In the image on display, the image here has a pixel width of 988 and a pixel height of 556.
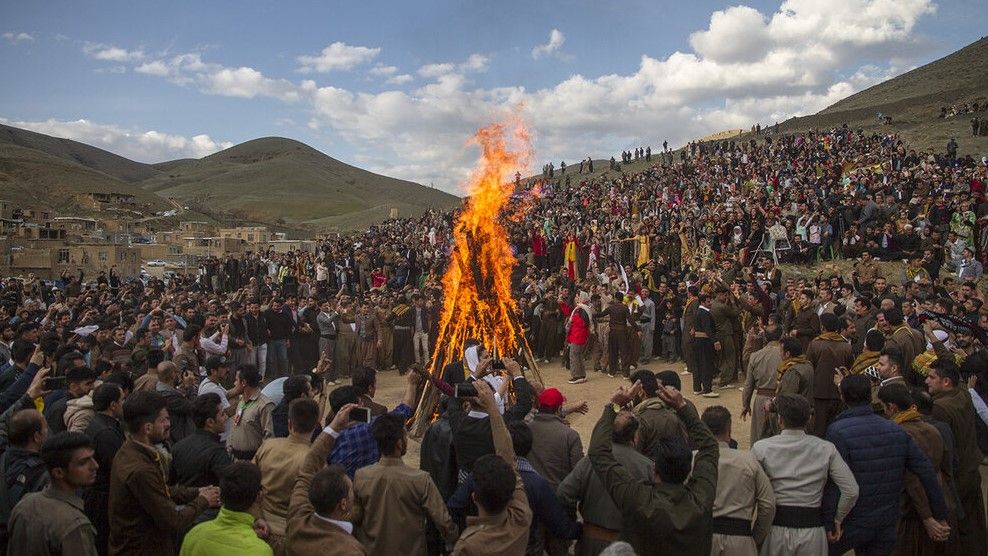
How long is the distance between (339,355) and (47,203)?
263 ft

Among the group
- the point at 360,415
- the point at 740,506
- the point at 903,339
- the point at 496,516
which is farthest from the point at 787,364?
the point at 496,516

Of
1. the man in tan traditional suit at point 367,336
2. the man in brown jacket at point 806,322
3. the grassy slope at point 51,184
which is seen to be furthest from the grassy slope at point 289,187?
the man in brown jacket at point 806,322

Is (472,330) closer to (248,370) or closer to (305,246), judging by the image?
(248,370)

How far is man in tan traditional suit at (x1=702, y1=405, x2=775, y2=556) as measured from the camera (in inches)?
169

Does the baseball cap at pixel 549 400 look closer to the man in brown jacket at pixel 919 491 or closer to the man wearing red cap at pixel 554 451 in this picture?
the man wearing red cap at pixel 554 451

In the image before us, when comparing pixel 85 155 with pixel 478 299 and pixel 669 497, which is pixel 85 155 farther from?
pixel 669 497

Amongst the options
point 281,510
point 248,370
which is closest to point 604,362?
point 248,370

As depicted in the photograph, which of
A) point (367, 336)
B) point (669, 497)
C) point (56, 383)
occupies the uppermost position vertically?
point (56, 383)

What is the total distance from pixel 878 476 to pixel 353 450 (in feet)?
13.0

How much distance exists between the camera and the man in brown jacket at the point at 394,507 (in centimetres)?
426

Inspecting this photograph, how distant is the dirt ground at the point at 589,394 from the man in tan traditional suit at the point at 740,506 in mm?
5883

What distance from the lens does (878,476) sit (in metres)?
4.89

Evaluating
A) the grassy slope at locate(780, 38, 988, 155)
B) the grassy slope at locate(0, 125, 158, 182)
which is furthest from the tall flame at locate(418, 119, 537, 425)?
the grassy slope at locate(0, 125, 158, 182)

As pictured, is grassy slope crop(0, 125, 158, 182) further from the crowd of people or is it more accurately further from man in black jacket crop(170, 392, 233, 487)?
man in black jacket crop(170, 392, 233, 487)
